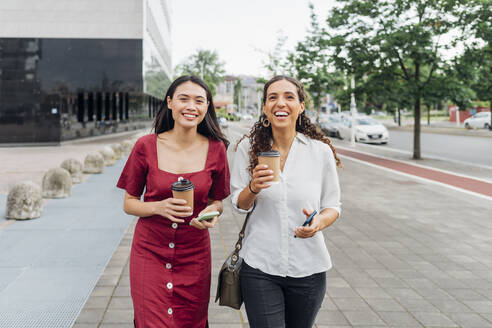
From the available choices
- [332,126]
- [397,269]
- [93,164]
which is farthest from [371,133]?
[397,269]

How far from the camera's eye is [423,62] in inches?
630

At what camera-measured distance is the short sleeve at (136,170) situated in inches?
102

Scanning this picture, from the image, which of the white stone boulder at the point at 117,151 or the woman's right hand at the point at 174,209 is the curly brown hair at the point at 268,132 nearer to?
the woman's right hand at the point at 174,209

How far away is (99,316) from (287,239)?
2.49 m

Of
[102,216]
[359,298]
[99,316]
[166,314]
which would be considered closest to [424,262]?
[359,298]

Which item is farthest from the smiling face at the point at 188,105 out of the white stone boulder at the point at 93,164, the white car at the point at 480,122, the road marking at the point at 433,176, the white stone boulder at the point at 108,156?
the white car at the point at 480,122

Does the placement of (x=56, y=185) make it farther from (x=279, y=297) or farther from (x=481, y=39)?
(x=481, y=39)

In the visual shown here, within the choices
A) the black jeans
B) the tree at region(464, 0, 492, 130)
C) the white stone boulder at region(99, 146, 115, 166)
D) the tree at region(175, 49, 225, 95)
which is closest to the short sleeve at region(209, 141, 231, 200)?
the black jeans

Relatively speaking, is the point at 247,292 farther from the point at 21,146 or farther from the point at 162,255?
the point at 21,146

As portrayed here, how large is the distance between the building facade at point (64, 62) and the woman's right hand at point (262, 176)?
2808 cm

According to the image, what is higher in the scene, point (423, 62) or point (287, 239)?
point (423, 62)

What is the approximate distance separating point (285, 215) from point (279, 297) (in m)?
0.40

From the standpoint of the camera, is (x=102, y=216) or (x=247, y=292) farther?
(x=102, y=216)

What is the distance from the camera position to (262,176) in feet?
7.03
